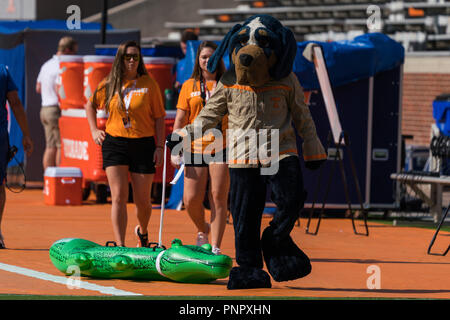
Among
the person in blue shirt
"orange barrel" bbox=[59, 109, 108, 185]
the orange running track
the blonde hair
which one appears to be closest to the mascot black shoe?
the orange running track

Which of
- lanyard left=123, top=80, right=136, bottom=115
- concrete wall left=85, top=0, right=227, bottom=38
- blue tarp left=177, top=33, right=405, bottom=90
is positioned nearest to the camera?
lanyard left=123, top=80, right=136, bottom=115

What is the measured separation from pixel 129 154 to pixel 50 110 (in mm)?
6780

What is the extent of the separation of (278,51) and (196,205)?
200 cm

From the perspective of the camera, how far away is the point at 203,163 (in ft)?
28.5

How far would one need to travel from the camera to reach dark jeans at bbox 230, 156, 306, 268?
7277 millimetres

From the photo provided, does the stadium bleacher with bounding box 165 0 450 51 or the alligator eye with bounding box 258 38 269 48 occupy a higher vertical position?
the stadium bleacher with bounding box 165 0 450 51

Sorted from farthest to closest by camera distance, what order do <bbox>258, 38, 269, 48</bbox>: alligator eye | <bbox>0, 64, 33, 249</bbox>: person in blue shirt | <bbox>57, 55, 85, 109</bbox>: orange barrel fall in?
<bbox>57, 55, 85, 109</bbox>: orange barrel → <bbox>0, 64, 33, 249</bbox>: person in blue shirt → <bbox>258, 38, 269, 48</bbox>: alligator eye

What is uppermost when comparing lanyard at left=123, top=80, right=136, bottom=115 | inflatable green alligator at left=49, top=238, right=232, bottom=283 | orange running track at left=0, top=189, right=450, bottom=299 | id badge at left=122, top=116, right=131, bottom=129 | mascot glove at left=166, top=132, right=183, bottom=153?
lanyard at left=123, top=80, right=136, bottom=115

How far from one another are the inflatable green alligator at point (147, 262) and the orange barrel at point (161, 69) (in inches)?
255

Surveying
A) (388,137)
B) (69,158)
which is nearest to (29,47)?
(69,158)

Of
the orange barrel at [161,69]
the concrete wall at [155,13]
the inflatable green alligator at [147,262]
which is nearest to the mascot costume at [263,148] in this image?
the inflatable green alligator at [147,262]

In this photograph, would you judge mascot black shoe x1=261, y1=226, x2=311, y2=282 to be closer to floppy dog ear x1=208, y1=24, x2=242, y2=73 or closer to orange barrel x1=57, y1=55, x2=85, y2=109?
floppy dog ear x1=208, y1=24, x2=242, y2=73

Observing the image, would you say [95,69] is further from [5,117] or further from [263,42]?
[263,42]
